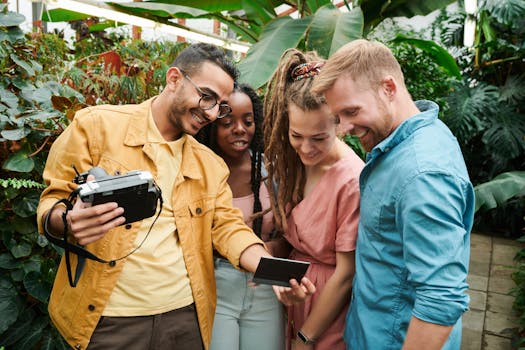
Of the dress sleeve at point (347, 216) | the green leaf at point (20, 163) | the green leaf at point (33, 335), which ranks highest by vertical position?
the dress sleeve at point (347, 216)

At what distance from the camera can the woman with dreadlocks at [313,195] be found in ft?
5.31

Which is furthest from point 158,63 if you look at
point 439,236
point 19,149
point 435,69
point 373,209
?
point 435,69

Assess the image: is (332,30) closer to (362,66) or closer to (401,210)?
(362,66)

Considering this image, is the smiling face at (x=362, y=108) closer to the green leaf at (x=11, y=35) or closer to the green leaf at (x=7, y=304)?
the green leaf at (x=11, y=35)

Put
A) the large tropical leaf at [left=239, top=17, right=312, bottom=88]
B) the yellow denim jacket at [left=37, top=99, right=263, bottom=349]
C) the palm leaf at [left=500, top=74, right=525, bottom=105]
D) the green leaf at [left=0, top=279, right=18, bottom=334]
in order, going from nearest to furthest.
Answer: the yellow denim jacket at [left=37, top=99, right=263, bottom=349], the green leaf at [left=0, top=279, right=18, bottom=334], the large tropical leaf at [left=239, top=17, right=312, bottom=88], the palm leaf at [left=500, top=74, right=525, bottom=105]

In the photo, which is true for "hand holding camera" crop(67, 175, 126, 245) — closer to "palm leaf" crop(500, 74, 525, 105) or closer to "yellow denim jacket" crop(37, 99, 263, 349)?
"yellow denim jacket" crop(37, 99, 263, 349)

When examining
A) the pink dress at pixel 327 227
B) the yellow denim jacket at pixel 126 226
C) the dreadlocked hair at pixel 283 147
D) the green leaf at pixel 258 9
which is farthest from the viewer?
the green leaf at pixel 258 9

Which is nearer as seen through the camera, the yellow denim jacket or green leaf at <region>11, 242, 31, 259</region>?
the yellow denim jacket

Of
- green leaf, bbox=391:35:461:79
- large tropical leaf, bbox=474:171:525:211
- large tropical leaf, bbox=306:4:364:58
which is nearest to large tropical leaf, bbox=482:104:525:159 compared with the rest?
green leaf, bbox=391:35:461:79

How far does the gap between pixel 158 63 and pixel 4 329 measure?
6.35 feet

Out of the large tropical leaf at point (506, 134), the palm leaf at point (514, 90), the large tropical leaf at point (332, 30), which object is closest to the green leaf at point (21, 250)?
the large tropical leaf at point (332, 30)

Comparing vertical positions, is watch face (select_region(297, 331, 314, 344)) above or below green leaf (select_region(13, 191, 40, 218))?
below

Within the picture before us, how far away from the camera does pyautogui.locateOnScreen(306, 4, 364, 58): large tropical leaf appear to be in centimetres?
293

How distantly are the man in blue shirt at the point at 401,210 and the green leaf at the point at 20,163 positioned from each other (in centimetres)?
127
